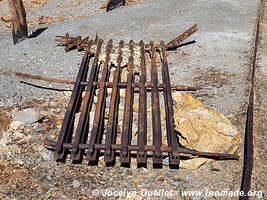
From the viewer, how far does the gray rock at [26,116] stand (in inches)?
274

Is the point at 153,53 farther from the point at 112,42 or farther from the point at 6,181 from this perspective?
the point at 6,181

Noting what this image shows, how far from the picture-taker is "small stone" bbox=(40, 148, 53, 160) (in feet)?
20.1

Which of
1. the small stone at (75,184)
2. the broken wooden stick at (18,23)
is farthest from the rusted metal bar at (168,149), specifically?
the broken wooden stick at (18,23)

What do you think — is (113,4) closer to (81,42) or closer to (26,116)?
(81,42)

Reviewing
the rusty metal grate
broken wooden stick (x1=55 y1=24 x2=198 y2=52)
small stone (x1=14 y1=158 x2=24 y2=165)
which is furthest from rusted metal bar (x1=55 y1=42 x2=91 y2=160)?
broken wooden stick (x1=55 y1=24 x2=198 y2=52)

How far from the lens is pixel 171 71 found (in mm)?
8891

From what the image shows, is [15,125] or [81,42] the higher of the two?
[81,42]

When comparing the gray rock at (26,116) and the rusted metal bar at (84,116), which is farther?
the gray rock at (26,116)

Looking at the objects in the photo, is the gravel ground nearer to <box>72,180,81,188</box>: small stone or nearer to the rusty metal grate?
<box>72,180,81,188</box>: small stone

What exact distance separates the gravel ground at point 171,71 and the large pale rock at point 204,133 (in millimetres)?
254

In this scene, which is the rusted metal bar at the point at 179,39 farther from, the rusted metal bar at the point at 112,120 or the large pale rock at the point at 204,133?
the large pale rock at the point at 204,133

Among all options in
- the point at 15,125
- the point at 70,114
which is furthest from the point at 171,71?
the point at 15,125

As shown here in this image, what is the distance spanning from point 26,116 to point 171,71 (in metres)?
3.67

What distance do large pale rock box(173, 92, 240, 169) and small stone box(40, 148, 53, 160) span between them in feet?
7.21
